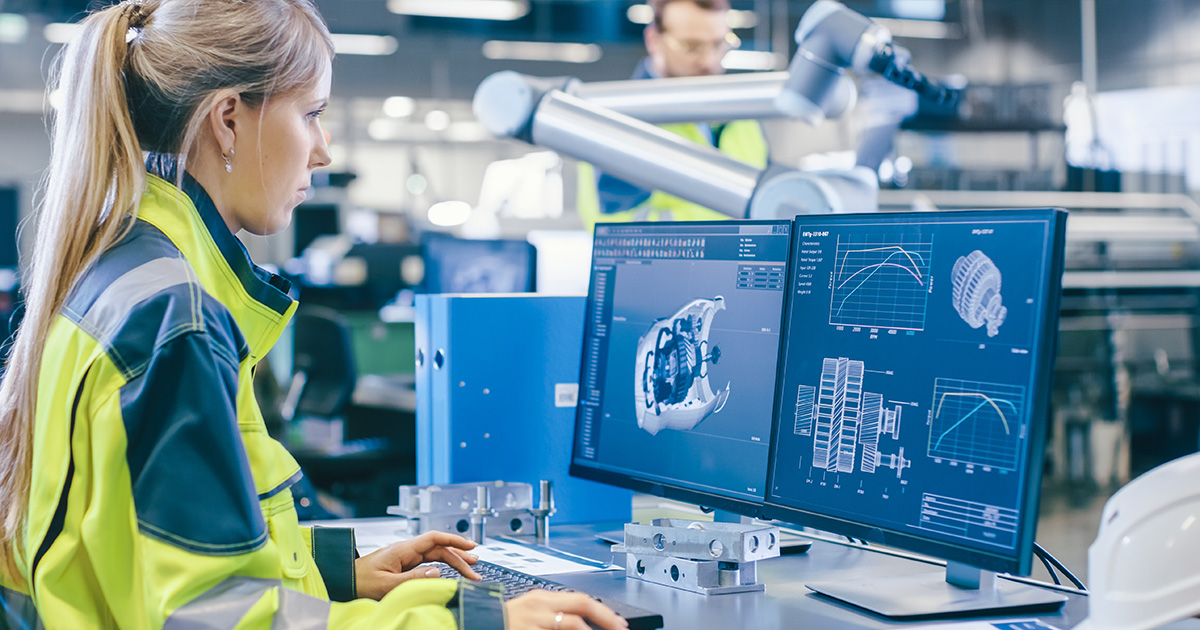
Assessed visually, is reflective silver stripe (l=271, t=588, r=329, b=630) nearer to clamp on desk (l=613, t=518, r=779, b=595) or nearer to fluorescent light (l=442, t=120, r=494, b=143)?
clamp on desk (l=613, t=518, r=779, b=595)

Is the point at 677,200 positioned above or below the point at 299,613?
above

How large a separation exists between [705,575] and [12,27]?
5.72 metres

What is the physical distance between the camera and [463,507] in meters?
1.50

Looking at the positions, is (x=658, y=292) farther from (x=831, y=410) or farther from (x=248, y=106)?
(x=248, y=106)

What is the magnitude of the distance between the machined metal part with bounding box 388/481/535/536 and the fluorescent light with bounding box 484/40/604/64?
15.7 ft

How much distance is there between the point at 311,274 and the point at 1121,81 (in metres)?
3.69

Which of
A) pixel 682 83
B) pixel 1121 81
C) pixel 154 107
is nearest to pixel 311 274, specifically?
pixel 1121 81

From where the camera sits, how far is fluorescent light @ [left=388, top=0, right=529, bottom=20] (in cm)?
586

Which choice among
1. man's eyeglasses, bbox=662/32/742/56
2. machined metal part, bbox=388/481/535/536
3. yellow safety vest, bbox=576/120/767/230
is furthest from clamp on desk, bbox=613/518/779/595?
man's eyeglasses, bbox=662/32/742/56

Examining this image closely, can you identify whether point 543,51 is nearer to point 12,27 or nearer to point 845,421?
point 12,27

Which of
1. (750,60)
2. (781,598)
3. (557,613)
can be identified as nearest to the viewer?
(557,613)

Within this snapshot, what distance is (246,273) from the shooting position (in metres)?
1.04

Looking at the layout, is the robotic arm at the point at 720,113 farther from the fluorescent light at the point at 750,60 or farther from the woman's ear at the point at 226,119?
the fluorescent light at the point at 750,60

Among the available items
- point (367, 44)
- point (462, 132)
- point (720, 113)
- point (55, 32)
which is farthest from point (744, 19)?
point (720, 113)
